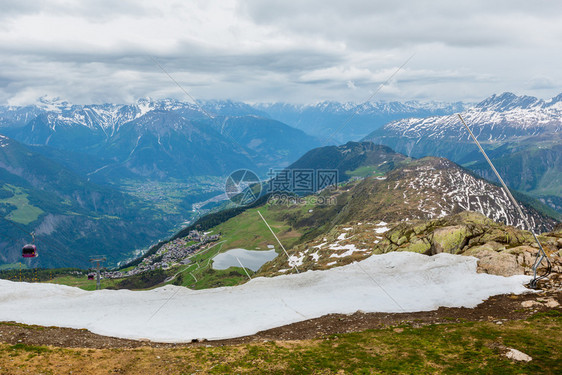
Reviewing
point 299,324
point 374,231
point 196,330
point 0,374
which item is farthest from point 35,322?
point 374,231

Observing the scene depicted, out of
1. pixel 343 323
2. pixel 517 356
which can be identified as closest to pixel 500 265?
pixel 517 356

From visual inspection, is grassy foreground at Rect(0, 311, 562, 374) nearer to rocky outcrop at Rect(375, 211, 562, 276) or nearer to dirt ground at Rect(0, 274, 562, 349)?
dirt ground at Rect(0, 274, 562, 349)

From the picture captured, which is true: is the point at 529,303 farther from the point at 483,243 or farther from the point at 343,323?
the point at 483,243

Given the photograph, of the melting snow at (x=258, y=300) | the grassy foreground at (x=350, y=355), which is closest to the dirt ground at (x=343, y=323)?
the melting snow at (x=258, y=300)

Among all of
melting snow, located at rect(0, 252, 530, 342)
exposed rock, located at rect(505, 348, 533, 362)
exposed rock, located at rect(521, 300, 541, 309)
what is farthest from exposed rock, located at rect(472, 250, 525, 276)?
exposed rock, located at rect(505, 348, 533, 362)

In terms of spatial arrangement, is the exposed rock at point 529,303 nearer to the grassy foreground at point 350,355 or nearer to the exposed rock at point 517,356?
the grassy foreground at point 350,355

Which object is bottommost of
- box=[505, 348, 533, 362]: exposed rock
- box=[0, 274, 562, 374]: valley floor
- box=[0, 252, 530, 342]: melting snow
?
box=[0, 252, 530, 342]: melting snow

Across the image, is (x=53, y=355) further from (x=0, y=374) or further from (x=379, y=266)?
(x=379, y=266)
